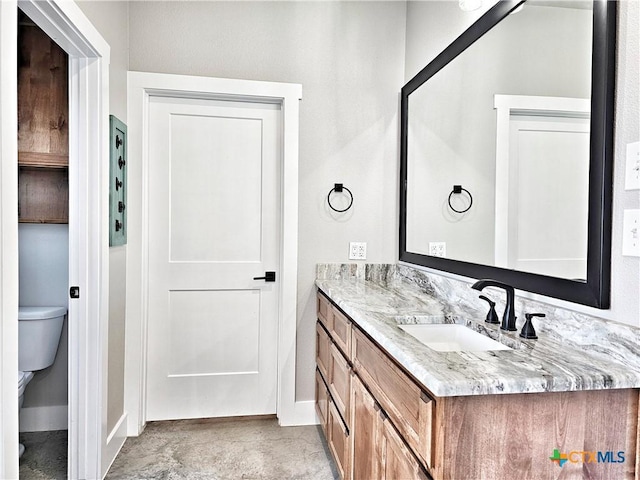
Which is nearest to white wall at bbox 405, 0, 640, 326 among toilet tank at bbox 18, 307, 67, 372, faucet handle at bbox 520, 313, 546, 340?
faucet handle at bbox 520, 313, 546, 340

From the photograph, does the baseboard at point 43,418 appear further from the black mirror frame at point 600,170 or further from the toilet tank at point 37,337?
the black mirror frame at point 600,170

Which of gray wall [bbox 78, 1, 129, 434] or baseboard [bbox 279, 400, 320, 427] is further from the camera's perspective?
baseboard [bbox 279, 400, 320, 427]

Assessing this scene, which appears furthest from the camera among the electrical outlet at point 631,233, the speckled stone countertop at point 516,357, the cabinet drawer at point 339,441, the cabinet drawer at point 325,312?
the cabinet drawer at point 325,312

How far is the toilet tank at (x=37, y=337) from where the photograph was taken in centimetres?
237

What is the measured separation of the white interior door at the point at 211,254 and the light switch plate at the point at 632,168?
6.44ft

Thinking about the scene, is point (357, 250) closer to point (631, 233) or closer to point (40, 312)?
point (631, 233)

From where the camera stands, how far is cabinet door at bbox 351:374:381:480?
58.0 inches

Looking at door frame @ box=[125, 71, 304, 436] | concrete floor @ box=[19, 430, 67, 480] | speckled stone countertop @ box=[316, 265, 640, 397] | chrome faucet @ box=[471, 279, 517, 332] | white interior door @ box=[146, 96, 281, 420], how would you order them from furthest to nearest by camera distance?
1. white interior door @ box=[146, 96, 281, 420]
2. door frame @ box=[125, 71, 304, 436]
3. concrete floor @ box=[19, 430, 67, 480]
4. chrome faucet @ box=[471, 279, 517, 332]
5. speckled stone countertop @ box=[316, 265, 640, 397]

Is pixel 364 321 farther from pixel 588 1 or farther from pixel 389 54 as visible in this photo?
pixel 389 54

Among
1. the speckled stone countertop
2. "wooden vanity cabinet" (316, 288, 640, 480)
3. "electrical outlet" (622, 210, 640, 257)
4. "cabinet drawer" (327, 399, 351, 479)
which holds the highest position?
"electrical outlet" (622, 210, 640, 257)

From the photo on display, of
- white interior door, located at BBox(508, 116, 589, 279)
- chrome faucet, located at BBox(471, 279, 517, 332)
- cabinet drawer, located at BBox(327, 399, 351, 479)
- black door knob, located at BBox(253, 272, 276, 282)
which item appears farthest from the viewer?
black door knob, located at BBox(253, 272, 276, 282)

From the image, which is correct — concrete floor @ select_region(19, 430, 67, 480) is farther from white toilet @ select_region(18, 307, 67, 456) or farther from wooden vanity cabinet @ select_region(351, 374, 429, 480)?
wooden vanity cabinet @ select_region(351, 374, 429, 480)

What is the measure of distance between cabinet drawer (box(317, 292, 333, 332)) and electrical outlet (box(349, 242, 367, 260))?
13.2 inches

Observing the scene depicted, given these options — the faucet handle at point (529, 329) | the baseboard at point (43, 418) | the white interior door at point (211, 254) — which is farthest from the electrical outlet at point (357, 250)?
the baseboard at point (43, 418)
